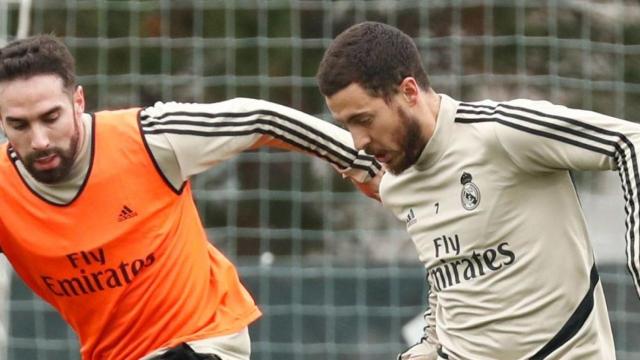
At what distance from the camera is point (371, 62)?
4.94 m

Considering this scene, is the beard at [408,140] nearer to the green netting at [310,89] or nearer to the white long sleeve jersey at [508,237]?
the white long sleeve jersey at [508,237]

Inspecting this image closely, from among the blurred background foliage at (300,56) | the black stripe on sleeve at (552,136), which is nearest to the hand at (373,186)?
the black stripe on sleeve at (552,136)

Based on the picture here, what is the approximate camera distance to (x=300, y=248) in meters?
10.6

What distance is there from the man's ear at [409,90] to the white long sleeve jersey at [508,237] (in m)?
0.10

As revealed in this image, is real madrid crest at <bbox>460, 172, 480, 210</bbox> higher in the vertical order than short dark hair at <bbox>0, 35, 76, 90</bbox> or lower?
lower

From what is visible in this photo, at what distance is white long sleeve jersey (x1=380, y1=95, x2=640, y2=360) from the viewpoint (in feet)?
15.9

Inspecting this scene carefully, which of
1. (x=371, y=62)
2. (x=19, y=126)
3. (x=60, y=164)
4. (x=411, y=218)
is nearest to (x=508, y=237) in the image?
(x=411, y=218)

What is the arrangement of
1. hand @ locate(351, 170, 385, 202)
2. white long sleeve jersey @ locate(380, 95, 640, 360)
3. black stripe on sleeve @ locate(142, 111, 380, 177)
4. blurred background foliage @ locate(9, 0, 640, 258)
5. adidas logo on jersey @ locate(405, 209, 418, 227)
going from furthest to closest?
1. blurred background foliage @ locate(9, 0, 640, 258)
2. hand @ locate(351, 170, 385, 202)
3. black stripe on sleeve @ locate(142, 111, 380, 177)
4. adidas logo on jersey @ locate(405, 209, 418, 227)
5. white long sleeve jersey @ locate(380, 95, 640, 360)

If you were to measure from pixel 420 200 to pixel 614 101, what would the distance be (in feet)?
16.7

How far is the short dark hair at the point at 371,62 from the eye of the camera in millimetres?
4918

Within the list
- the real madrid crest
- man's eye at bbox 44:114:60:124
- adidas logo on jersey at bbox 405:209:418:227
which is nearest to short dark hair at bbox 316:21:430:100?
the real madrid crest

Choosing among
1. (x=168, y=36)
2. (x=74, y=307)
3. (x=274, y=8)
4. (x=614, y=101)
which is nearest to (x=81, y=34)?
(x=168, y=36)

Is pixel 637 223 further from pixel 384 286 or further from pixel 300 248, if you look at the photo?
pixel 300 248

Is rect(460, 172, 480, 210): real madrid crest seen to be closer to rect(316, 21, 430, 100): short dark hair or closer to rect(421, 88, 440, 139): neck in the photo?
rect(421, 88, 440, 139): neck
